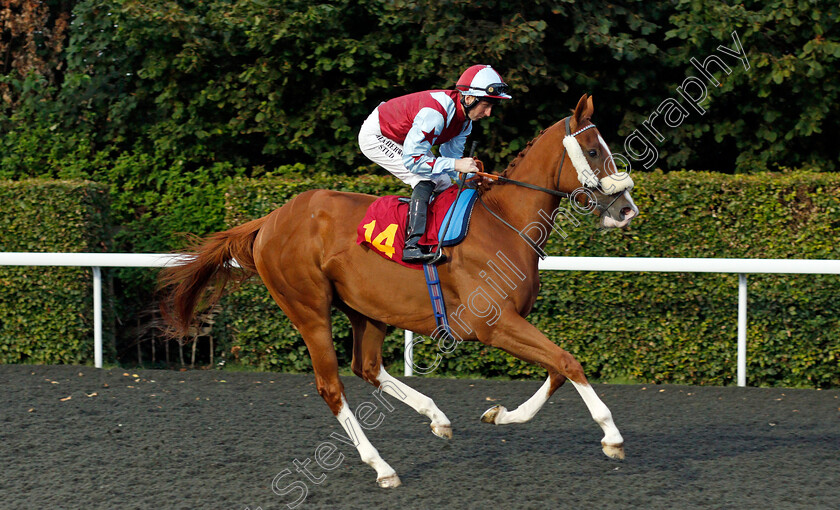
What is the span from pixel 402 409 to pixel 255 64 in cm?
388

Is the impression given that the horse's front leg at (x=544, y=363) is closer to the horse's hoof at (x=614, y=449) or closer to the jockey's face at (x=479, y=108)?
the horse's hoof at (x=614, y=449)

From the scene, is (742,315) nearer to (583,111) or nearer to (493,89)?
(583,111)

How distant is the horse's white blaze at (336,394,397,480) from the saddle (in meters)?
0.80

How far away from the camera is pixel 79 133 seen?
27.5ft

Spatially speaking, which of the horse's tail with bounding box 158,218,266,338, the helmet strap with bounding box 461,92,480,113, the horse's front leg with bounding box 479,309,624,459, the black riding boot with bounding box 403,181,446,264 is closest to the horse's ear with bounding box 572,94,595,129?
the helmet strap with bounding box 461,92,480,113

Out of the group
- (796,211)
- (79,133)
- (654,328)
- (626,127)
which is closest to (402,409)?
(654,328)

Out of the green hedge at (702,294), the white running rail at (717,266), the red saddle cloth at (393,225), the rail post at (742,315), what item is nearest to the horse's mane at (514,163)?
the red saddle cloth at (393,225)

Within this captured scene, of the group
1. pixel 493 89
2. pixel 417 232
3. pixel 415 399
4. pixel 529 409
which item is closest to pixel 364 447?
pixel 415 399

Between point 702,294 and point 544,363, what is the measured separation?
273 cm

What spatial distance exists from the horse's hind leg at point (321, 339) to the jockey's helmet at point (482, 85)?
127cm

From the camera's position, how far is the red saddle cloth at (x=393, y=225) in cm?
420

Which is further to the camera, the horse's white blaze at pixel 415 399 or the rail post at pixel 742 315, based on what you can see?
the rail post at pixel 742 315

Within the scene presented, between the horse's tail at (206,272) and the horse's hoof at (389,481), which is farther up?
the horse's tail at (206,272)

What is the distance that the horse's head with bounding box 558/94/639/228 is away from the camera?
3934mm
